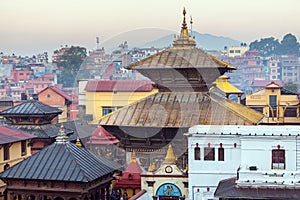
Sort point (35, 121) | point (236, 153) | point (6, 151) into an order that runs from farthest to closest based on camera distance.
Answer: point (35, 121), point (6, 151), point (236, 153)

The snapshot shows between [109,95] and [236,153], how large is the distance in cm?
3356

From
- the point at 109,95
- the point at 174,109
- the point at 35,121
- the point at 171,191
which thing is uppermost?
the point at 174,109

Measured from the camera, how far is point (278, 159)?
17531 millimetres

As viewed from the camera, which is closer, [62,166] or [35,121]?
[62,166]

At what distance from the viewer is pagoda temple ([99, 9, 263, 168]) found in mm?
19062

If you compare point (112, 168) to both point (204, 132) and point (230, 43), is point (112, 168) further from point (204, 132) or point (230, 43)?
point (230, 43)

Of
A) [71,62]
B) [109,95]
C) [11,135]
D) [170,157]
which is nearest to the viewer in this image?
[170,157]

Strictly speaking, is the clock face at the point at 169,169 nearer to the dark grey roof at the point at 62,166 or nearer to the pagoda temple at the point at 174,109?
the pagoda temple at the point at 174,109

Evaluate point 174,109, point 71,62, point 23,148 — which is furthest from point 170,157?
point 71,62

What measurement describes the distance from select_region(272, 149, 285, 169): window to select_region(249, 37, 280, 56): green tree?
121029 millimetres

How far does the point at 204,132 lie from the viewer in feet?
58.5

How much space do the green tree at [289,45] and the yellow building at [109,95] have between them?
81148mm

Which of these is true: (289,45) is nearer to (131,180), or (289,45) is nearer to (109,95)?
(109,95)

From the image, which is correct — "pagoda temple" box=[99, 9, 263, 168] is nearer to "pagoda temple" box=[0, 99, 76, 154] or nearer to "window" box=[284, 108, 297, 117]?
"pagoda temple" box=[0, 99, 76, 154]
